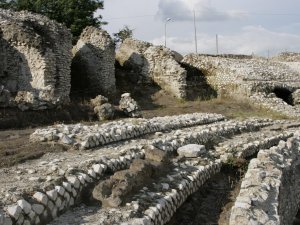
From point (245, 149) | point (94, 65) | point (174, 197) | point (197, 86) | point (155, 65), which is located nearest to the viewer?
point (174, 197)

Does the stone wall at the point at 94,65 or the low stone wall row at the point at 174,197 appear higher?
the stone wall at the point at 94,65

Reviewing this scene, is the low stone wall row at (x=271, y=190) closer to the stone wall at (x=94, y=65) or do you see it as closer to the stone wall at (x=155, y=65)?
the stone wall at (x=94, y=65)

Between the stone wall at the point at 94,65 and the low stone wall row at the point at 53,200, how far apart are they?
14.1 meters

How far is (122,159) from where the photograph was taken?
8.35 meters

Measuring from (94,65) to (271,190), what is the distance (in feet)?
50.3

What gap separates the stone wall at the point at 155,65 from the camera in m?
24.0

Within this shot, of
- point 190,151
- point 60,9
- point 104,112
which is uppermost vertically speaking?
point 60,9

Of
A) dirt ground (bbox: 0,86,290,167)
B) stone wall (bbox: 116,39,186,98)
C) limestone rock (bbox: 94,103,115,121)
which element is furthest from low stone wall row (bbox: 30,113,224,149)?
stone wall (bbox: 116,39,186,98)

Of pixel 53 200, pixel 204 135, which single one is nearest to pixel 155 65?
pixel 204 135

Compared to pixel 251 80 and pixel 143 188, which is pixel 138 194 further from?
pixel 251 80

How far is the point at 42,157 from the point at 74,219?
9.79 ft

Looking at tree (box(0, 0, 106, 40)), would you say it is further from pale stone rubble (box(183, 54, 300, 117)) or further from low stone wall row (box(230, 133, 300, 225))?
low stone wall row (box(230, 133, 300, 225))

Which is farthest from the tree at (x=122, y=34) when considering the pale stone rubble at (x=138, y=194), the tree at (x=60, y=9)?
the pale stone rubble at (x=138, y=194)

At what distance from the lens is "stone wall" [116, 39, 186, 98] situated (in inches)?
946
